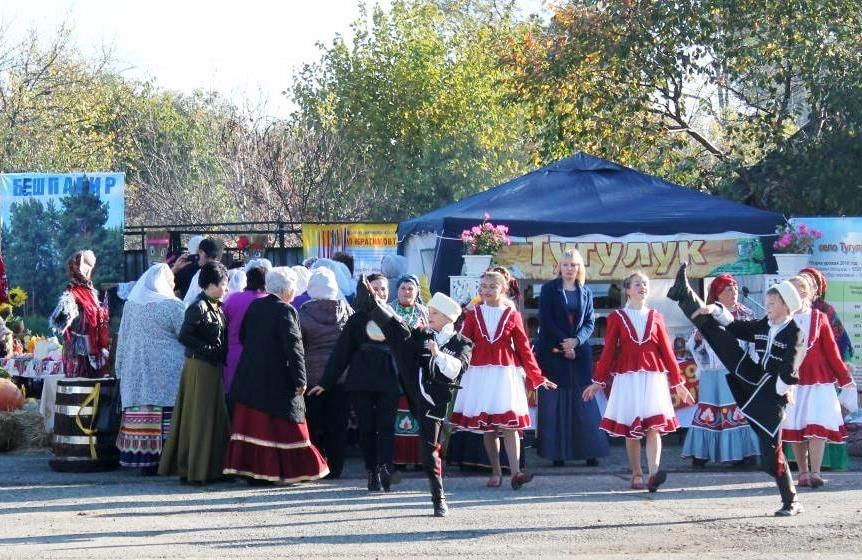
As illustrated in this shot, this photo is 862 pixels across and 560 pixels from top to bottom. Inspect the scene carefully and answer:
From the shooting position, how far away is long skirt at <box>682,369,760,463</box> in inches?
462

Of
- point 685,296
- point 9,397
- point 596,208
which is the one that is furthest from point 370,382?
point 9,397

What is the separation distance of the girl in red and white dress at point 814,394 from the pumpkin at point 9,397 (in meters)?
8.03

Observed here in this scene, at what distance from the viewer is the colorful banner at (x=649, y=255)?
536 inches

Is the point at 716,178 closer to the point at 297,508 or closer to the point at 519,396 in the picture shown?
the point at 519,396

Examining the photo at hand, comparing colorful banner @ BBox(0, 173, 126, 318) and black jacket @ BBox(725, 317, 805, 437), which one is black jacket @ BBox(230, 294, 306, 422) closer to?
black jacket @ BBox(725, 317, 805, 437)

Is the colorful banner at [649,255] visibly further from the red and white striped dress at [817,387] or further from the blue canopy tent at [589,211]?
the red and white striped dress at [817,387]

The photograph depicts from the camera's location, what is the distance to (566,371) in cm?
1177

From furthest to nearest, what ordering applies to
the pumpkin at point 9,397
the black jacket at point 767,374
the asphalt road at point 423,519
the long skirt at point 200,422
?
the pumpkin at point 9,397, the long skirt at point 200,422, the black jacket at point 767,374, the asphalt road at point 423,519

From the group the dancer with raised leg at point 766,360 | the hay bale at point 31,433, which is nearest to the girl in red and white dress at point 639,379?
the dancer with raised leg at point 766,360

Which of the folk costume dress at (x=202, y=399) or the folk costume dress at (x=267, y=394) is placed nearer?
the folk costume dress at (x=267, y=394)

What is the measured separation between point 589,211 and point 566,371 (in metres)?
2.66

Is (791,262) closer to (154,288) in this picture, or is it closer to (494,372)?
(494,372)

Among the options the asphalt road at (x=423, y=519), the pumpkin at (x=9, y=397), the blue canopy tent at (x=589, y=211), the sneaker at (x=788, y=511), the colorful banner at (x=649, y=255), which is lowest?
the asphalt road at (x=423, y=519)

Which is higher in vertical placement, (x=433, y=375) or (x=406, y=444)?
(x=433, y=375)
